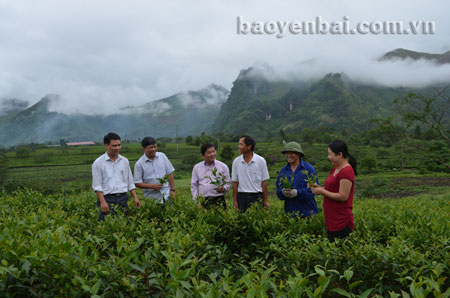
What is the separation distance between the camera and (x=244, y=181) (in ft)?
14.5

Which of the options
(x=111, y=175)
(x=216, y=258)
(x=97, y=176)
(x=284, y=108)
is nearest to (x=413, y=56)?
(x=284, y=108)

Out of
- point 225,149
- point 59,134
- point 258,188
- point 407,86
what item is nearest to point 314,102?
point 407,86

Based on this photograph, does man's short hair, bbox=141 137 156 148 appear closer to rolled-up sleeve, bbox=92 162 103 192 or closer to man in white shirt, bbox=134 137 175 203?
man in white shirt, bbox=134 137 175 203

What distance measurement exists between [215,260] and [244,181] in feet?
5.76

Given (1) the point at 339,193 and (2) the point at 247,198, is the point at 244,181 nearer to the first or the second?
(2) the point at 247,198

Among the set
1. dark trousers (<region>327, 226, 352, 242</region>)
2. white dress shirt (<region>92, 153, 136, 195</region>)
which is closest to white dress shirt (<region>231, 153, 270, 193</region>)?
dark trousers (<region>327, 226, 352, 242</region>)

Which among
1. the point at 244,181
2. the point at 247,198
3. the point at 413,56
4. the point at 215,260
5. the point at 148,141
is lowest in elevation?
the point at 215,260

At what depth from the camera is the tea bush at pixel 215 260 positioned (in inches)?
70.6

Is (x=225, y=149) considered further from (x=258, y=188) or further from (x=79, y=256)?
(x=79, y=256)

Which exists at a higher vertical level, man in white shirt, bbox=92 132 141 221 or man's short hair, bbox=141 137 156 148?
man's short hair, bbox=141 137 156 148

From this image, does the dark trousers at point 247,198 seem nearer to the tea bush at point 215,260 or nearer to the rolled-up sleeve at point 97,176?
the tea bush at point 215,260

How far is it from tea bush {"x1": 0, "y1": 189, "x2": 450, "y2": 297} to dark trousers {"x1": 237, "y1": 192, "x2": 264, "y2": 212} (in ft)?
1.85

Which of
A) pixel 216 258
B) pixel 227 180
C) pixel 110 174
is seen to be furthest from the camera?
pixel 227 180

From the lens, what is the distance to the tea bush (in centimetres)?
179
